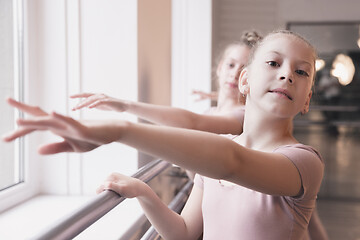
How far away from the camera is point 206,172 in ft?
2.08

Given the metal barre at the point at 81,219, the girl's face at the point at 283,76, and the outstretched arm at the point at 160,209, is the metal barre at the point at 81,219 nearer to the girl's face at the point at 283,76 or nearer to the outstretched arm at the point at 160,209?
the outstretched arm at the point at 160,209

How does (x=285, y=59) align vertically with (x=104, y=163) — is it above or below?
above

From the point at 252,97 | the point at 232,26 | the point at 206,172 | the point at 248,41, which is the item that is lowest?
the point at 206,172

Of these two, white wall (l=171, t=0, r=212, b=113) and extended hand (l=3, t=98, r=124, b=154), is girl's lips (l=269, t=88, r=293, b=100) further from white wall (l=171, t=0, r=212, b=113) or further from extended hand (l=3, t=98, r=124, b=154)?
white wall (l=171, t=0, r=212, b=113)

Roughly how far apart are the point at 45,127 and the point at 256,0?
3.78 m

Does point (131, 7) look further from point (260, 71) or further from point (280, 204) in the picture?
point (280, 204)

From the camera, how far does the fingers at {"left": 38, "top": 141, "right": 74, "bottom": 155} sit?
52cm

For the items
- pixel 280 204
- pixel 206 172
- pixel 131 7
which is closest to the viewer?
pixel 206 172

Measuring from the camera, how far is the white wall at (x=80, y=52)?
1387 millimetres

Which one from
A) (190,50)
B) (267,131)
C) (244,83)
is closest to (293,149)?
(267,131)

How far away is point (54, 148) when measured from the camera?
1.74ft

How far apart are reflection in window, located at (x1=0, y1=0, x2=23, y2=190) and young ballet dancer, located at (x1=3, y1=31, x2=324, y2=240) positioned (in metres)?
0.53

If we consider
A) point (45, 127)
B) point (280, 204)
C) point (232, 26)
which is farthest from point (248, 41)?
point (232, 26)

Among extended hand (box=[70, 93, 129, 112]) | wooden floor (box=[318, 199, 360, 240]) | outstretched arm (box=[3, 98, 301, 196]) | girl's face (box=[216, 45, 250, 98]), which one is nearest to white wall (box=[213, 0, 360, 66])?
wooden floor (box=[318, 199, 360, 240])
